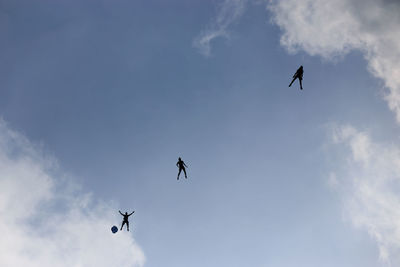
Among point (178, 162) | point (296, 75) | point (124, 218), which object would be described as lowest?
point (124, 218)

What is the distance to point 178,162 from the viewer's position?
125ft

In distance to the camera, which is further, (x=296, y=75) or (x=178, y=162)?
(x=178, y=162)

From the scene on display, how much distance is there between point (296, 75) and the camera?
104 ft

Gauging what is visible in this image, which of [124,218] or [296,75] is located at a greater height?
[296,75]

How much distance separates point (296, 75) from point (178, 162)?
18.0 metres

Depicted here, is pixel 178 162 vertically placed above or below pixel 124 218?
above

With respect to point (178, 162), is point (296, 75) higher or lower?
higher

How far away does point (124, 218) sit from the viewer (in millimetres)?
38469

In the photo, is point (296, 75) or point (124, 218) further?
point (124, 218)

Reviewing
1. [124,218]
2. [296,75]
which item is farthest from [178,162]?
[296,75]

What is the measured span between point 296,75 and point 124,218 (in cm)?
2803

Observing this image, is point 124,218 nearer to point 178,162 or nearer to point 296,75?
point 178,162
